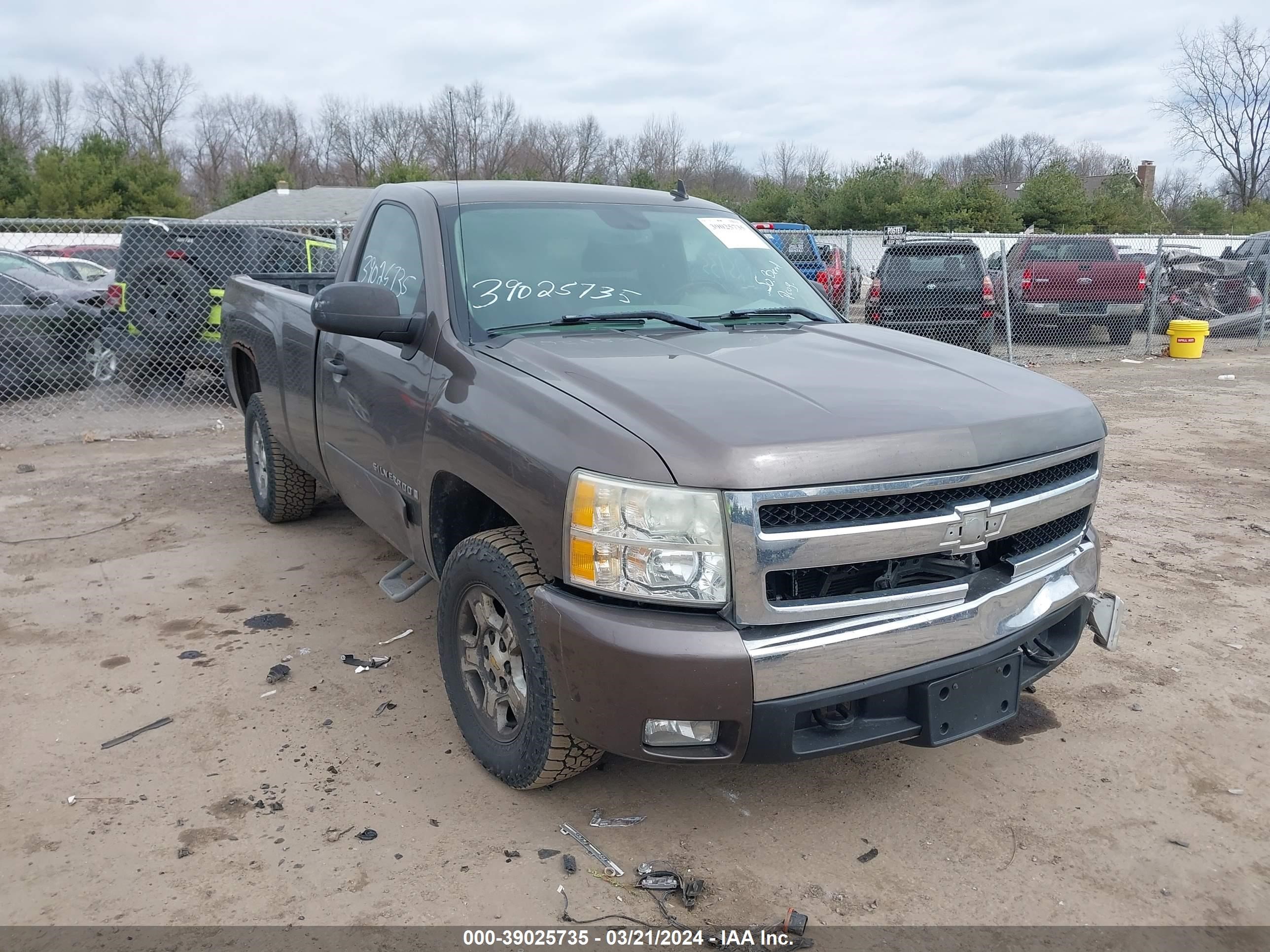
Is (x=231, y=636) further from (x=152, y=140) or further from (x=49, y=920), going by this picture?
(x=152, y=140)

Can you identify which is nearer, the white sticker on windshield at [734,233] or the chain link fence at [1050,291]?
the white sticker on windshield at [734,233]

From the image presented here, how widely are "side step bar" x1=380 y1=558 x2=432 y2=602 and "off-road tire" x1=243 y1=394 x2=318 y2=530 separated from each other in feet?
5.56

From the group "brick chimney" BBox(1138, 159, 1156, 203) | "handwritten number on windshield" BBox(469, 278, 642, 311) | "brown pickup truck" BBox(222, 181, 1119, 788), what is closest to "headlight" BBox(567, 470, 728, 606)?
"brown pickup truck" BBox(222, 181, 1119, 788)

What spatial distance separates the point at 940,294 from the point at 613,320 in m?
10.6

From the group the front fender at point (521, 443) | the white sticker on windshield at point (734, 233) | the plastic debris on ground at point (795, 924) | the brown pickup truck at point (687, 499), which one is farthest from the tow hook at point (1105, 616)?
the white sticker on windshield at point (734, 233)

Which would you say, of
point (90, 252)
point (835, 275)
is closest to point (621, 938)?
point (835, 275)

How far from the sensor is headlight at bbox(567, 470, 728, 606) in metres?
2.47

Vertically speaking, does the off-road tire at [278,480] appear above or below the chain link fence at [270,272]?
below

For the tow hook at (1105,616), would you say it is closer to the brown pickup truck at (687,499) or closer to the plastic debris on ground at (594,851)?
the brown pickup truck at (687,499)

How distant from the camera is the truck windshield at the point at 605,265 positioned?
3.59 metres

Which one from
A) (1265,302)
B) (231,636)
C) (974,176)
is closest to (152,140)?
(974,176)

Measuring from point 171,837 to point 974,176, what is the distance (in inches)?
1373

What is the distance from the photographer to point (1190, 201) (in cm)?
4128

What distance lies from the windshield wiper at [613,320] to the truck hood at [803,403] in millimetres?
83
